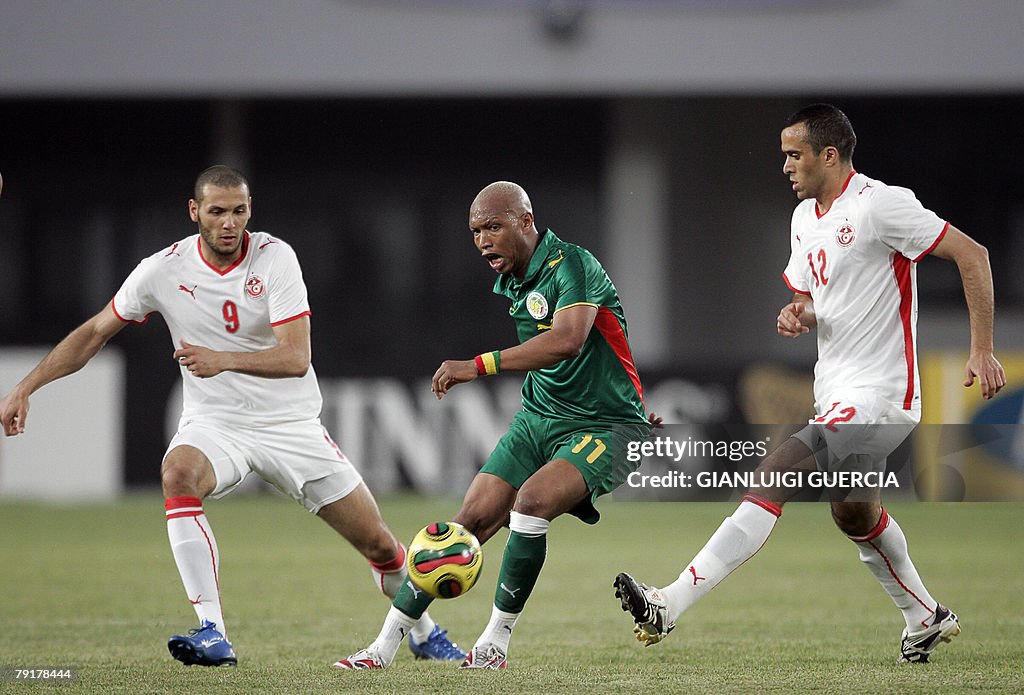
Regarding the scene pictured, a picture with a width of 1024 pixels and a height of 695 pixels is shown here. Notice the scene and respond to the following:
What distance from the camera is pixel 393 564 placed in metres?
6.90

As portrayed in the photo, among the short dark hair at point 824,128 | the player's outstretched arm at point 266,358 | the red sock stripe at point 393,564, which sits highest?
the short dark hair at point 824,128

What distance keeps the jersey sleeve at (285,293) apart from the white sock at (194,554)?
0.85 m

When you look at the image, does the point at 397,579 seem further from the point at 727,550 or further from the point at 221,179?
the point at 221,179

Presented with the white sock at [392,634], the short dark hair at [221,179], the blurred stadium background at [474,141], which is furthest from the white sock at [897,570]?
the blurred stadium background at [474,141]

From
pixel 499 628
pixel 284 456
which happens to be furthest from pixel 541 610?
pixel 499 628

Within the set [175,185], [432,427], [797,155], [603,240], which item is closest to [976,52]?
[603,240]

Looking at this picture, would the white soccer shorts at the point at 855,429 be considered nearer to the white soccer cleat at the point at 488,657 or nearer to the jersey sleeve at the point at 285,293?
the white soccer cleat at the point at 488,657

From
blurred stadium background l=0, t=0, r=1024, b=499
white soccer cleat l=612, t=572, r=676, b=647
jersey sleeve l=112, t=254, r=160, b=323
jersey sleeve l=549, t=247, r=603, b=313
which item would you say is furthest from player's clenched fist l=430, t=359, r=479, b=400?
blurred stadium background l=0, t=0, r=1024, b=499

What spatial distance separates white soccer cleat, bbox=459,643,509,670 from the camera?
6105mm

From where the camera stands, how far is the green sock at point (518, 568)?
6016 millimetres

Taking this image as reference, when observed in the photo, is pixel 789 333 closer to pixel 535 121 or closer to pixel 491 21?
pixel 491 21

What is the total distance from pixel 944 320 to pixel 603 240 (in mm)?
4357

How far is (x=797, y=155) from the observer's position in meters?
6.13

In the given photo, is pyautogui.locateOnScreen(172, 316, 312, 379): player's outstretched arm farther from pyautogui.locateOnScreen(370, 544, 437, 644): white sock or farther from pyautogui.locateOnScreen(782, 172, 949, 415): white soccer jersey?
pyautogui.locateOnScreen(782, 172, 949, 415): white soccer jersey
